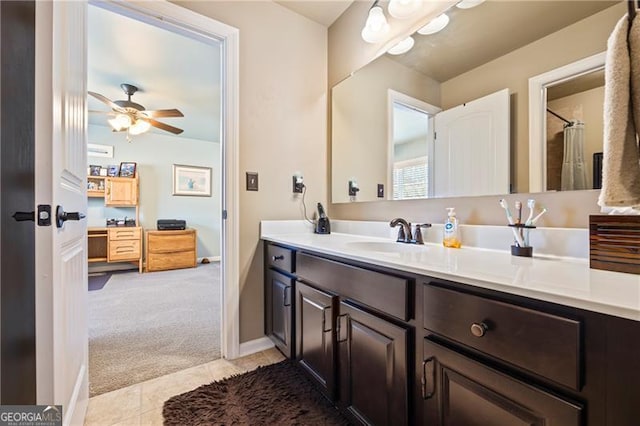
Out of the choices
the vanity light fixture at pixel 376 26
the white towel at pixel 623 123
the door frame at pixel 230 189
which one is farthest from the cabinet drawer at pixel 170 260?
the white towel at pixel 623 123

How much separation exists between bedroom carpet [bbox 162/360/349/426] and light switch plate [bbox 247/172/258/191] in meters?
1.09

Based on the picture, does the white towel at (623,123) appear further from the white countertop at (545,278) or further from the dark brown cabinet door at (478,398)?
the dark brown cabinet door at (478,398)

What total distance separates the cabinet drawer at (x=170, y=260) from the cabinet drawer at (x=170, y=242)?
7cm

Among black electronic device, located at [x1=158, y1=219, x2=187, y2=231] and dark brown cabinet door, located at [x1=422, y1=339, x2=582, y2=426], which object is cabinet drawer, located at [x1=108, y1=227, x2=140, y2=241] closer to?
black electronic device, located at [x1=158, y1=219, x2=187, y2=231]

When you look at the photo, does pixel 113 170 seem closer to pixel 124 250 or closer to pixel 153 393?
pixel 124 250

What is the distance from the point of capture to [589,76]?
0.93 m

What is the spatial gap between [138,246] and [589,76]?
5.13m

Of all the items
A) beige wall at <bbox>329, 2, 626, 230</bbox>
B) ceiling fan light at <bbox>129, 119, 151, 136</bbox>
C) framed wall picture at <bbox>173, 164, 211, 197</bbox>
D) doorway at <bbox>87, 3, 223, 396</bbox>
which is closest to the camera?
beige wall at <bbox>329, 2, 626, 230</bbox>

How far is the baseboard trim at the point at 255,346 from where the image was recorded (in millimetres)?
1734

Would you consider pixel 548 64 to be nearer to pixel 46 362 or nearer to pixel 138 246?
pixel 46 362

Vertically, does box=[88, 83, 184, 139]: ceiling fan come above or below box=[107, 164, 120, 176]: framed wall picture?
above

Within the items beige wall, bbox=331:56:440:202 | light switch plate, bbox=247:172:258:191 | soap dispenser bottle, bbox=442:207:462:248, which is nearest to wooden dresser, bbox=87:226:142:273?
light switch plate, bbox=247:172:258:191

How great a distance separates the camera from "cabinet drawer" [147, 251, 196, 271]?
13.8 ft

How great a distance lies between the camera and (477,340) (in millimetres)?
644
